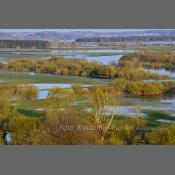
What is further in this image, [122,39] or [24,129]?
[122,39]

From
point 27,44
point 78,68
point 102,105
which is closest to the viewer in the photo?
point 102,105

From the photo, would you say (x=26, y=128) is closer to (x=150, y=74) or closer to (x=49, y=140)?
(x=49, y=140)

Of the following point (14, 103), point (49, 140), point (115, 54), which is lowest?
point (49, 140)

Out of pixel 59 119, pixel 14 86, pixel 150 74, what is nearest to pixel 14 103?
pixel 14 86

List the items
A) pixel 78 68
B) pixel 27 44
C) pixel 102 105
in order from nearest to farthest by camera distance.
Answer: pixel 102 105 < pixel 78 68 < pixel 27 44

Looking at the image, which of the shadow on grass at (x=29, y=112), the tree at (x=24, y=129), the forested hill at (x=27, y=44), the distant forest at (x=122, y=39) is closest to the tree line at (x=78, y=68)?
the forested hill at (x=27, y=44)

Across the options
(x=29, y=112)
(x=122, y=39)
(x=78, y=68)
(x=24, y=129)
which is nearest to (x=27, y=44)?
(x=78, y=68)

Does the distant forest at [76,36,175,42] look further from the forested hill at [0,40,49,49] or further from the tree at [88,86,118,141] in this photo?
the tree at [88,86,118,141]

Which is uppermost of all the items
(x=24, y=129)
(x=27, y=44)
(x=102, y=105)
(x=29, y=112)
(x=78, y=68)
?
(x=27, y=44)

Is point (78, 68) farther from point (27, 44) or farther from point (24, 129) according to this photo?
point (24, 129)

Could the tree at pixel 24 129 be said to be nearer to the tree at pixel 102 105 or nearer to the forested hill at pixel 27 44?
the tree at pixel 102 105

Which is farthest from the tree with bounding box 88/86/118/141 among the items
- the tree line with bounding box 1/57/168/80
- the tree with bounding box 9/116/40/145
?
the tree with bounding box 9/116/40/145
